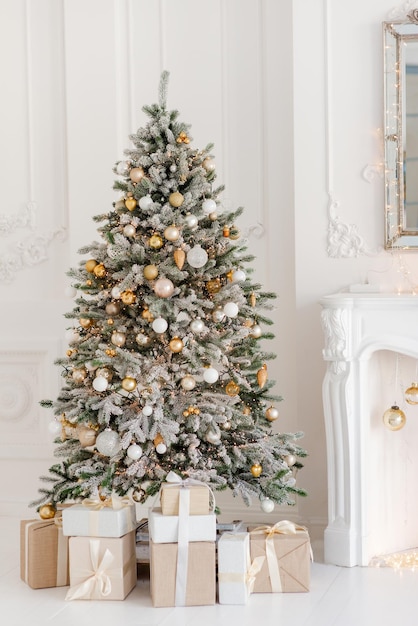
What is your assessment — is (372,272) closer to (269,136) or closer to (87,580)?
(269,136)

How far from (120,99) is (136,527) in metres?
2.06

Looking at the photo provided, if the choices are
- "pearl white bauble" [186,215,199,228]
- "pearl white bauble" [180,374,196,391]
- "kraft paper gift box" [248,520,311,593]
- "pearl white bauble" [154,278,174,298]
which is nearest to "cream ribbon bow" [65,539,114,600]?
"kraft paper gift box" [248,520,311,593]

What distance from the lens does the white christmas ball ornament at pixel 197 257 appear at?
10.5 ft

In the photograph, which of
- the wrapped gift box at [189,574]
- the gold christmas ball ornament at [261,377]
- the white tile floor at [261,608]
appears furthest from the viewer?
the gold christmas ball ornament at [261,377]

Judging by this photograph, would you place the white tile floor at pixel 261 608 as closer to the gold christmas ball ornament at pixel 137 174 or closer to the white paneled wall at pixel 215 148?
the white paneled wall at pixel 215 148

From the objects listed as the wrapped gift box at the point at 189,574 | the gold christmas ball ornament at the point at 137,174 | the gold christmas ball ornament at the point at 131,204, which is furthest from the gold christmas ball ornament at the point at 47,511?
the gold christmas ball ornament at the point at 137,174

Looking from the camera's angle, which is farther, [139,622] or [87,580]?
[87,580]

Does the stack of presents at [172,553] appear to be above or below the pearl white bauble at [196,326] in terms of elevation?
below

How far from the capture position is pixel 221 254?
3.32 meters

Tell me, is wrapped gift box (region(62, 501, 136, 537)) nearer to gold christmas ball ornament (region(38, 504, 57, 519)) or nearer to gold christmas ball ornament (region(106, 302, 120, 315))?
gold christmas ball ornament (region(38, 504, 57, 519))

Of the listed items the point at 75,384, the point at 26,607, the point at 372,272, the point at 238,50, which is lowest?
the point at 26,607

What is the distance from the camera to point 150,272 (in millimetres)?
3205

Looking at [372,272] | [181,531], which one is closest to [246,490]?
[181,531]

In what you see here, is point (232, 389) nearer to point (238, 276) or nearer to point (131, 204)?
point (238, 276)
